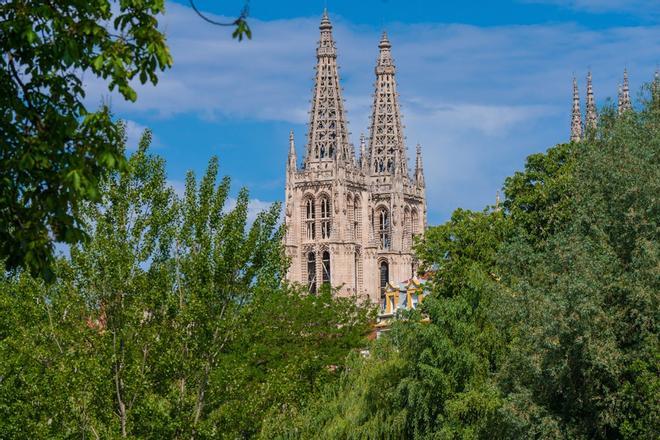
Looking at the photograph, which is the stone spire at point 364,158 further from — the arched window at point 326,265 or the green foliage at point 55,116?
the green foliage at point 55,116

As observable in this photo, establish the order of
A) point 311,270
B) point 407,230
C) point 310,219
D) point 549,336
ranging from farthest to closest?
point 407,230, point 310,219, point 311,270, point 549,336

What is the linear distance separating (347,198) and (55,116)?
461 feet

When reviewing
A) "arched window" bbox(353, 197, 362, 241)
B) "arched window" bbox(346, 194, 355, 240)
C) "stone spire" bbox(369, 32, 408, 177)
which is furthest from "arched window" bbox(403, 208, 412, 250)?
"arched window" bbox(346, 194, 355, 240)

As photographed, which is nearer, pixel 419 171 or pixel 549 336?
pixel 549 336

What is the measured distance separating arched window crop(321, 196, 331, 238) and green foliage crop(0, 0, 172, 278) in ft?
457

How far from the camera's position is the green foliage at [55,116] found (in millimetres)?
15031

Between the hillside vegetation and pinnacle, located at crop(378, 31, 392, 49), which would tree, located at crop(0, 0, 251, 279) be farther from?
pinnacle, located at crop(378, 31, 392, 49)

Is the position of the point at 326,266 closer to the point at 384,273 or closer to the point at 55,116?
the point at 384,273

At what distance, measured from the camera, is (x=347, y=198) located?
155500 millimetres

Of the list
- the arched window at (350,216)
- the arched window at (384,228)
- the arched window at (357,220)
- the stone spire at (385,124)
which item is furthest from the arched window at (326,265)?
the stone spire at (385,124)

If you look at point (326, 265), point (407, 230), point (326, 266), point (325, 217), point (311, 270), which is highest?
point (325, 217)

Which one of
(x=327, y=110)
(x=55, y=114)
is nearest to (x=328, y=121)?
(x=327, y=110)

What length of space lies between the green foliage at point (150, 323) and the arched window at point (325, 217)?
387ft

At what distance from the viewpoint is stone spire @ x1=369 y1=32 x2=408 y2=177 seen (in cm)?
16538
